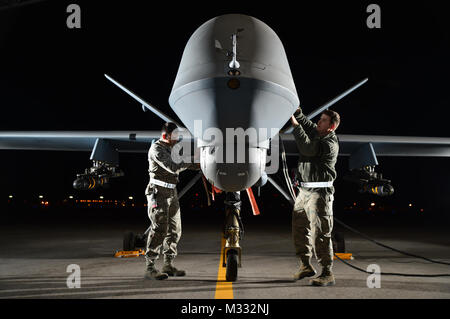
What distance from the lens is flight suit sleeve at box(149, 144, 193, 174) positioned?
4762 mm

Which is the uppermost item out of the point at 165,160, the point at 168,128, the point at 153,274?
the point at 168,128

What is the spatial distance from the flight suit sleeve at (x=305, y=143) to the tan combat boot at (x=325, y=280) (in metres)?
1.43

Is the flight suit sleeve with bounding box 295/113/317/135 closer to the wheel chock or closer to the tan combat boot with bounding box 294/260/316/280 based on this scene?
the tan combat boot with bounding box 294/260/316/280

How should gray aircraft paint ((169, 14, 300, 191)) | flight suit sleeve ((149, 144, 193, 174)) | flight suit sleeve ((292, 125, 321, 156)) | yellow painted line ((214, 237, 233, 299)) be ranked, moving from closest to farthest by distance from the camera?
gray aircraft paint ((169, 14, 300, 191))
yellow painted line ((214, 237, 233, 299))
flight suit sleeve ((292, 125, 321, 156))
flight suit sleeve ((149, 144, 193, 174))

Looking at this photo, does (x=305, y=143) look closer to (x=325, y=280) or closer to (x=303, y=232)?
(x=303, y=232)

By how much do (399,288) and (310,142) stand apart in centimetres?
199

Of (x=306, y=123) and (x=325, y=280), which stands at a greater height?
(x=306, y=123)

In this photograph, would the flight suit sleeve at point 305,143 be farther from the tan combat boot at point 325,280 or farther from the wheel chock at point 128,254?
the wheel chock at point 128,254

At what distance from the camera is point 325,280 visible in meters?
4.17

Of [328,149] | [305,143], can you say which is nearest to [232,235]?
[305,143]

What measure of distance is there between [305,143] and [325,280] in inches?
64.9

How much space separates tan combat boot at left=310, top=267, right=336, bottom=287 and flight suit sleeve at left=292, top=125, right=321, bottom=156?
143 centimetres

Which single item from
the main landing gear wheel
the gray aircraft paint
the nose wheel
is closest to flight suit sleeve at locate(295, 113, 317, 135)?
the gray aircraft paint

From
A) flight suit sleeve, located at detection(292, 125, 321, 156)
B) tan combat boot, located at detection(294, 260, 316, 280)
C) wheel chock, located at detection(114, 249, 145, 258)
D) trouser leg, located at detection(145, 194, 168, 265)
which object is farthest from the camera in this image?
wheel chock, located at detection(114, 249, 145, 258)
